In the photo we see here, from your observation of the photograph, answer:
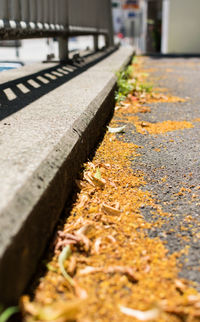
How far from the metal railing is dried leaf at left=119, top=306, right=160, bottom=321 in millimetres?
2523

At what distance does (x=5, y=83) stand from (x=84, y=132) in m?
1.63

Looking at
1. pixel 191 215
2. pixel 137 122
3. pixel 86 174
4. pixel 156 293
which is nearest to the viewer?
pixel 156 293

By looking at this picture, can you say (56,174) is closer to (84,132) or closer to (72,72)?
(84,132)

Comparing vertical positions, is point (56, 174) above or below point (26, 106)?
below

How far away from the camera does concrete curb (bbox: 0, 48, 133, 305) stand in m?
1.02

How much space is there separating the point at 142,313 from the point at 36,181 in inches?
22.0

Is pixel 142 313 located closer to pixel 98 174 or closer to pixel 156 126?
pixel 98 174

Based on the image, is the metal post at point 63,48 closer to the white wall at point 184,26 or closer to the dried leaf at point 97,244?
the dried leaf at point 97,244

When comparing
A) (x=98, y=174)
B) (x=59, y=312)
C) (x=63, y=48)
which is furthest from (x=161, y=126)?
(x=63, y=48)

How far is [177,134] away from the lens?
106 inches

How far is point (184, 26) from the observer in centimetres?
1215

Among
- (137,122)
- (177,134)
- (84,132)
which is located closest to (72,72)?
(137,122)

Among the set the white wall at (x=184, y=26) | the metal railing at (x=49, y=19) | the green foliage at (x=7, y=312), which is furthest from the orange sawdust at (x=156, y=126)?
the white wall at (x=184, y=26)

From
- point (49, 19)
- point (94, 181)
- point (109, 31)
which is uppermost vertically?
point (109, 31)
